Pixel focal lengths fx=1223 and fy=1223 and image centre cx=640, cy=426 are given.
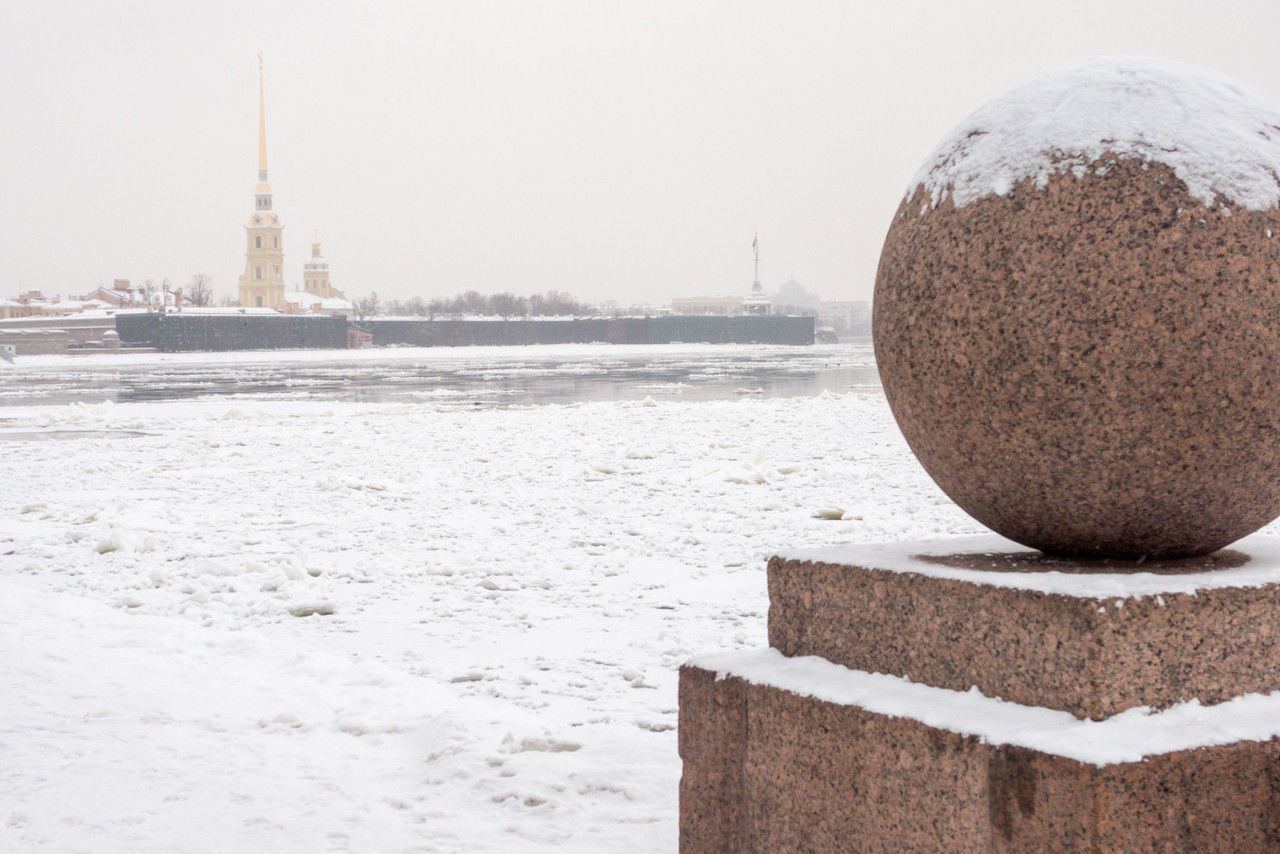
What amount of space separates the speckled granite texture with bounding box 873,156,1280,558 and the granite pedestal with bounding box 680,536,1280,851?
153mm

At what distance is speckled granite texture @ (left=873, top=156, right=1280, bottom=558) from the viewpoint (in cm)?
250

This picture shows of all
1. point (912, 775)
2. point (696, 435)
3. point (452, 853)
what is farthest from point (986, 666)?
point (696, 435)

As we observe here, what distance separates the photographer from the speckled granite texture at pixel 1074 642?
2354 millimetres

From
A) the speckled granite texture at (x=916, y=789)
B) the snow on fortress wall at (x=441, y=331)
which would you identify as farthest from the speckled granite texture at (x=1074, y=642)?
the snow on fortress wall at (x=441, y=331)

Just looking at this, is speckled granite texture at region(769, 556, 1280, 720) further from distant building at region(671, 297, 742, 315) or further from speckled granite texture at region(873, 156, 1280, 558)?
distant building at region(671, 297, 742, 315)

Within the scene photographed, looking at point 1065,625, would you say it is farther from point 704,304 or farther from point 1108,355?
point 704,304

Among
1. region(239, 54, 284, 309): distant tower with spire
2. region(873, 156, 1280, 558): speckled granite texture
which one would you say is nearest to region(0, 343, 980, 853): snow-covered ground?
region(873, 156, 1280, 558): speckled granite texture

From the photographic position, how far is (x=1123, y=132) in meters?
2.65

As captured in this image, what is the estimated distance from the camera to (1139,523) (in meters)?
2.69

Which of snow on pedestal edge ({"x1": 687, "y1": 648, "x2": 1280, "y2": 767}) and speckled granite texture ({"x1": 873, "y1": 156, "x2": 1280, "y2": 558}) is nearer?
snow on pedestal edge ({"x1": 687, "y1": 648, "x2": 1280, "y2": 767})

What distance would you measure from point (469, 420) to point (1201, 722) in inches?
626

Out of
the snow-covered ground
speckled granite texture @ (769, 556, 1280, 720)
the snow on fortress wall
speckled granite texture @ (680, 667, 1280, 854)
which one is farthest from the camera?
the snow on fortress wall

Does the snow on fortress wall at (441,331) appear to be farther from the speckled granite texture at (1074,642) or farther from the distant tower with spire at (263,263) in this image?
the speckled granite texture at (1074,642)

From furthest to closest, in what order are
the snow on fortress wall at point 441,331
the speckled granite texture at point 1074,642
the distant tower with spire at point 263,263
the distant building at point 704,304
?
1. the distant building at point 704,304
2. the distant tower with spire at point 263,263
3. the snow on fortress wall at point 441,331
4. the speckled granite texture at point 1074,642
